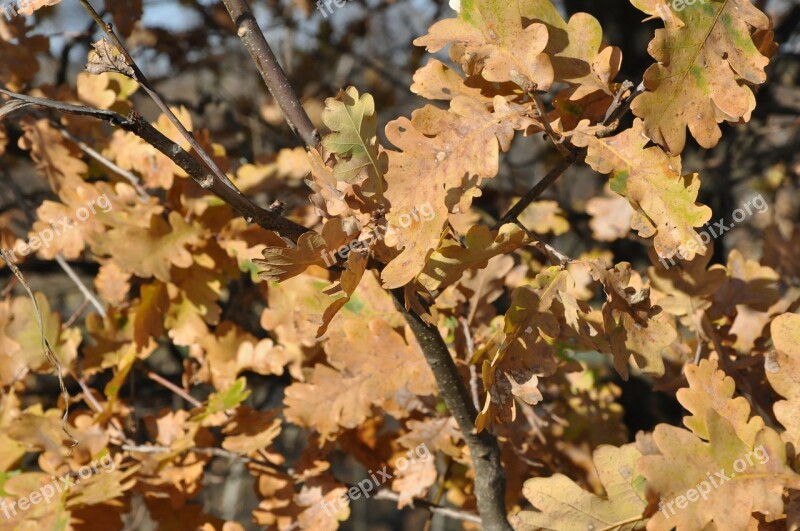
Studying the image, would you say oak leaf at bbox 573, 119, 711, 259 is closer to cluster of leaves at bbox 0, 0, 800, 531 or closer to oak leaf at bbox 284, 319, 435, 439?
cluster of leaves at bbox 0, 0, 800, 531

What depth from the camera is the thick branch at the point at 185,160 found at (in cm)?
65

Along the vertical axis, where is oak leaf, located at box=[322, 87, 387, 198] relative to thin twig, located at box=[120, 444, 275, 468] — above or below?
above

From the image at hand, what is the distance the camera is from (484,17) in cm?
83

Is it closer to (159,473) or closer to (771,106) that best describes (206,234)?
(159,473)

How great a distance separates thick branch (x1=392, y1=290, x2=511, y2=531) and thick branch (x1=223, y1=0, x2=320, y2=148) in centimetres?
23

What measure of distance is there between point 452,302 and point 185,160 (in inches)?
21.5

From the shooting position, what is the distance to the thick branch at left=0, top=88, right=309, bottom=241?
25.6 inches

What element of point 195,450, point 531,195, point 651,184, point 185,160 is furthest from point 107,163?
point 651,184

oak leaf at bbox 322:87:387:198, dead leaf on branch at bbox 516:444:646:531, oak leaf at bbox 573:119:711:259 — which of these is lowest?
dead leaf on branch at bbox 516:444:646:531

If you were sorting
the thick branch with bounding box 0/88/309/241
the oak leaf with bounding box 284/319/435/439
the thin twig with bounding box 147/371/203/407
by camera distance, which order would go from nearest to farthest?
the thick branch with bounding box 0/88/309/241 < the oak leaf with bounding box 284/319/435/439 < the thin twig with bounding box 147/371/203/407

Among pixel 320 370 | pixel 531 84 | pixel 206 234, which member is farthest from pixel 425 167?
pixel 206 234

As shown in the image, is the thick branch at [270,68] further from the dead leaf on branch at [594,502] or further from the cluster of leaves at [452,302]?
the dead leaf on branch at [594,502]

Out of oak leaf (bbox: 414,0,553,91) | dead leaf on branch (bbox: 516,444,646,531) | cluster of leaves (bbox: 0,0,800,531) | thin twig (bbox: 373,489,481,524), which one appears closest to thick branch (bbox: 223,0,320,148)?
cluster of leaves (bbox: 0,0,800,531)

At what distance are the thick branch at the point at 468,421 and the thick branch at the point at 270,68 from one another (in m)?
0.23
